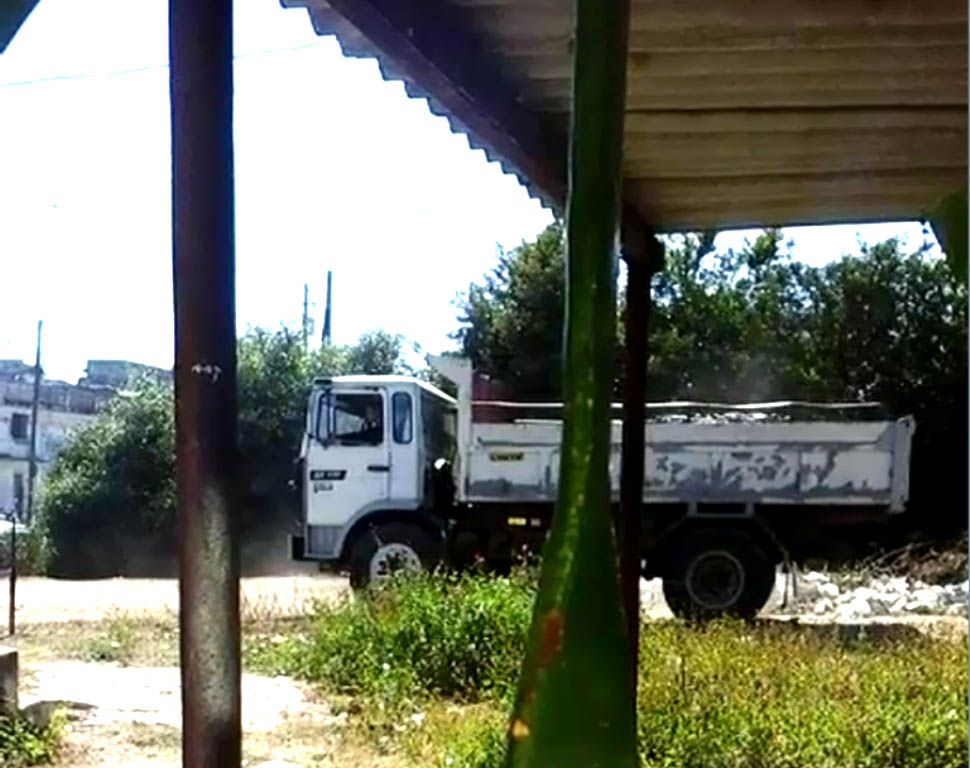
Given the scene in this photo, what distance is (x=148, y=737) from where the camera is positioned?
679cm

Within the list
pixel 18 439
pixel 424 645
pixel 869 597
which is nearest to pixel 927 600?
pixel 869 597

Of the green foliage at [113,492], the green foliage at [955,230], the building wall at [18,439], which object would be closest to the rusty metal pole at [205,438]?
the green foliage at [955,230]

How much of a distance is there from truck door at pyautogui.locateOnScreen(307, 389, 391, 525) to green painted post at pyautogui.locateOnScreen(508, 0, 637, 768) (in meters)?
11.5

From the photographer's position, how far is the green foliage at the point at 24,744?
598cm

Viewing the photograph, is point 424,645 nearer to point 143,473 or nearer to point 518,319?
point 518,319

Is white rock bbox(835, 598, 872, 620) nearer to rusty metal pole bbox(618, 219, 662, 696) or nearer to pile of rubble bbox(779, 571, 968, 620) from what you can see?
pile of rubble bbox(779, 571, 968, 620)

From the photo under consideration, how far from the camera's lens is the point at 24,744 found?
607 cm

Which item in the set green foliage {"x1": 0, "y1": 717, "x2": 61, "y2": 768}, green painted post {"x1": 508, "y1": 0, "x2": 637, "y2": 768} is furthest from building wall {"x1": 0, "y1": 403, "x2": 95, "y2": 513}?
green painted post {"x1": 508, "y1": 0, "x2": 637, "y2": 768}

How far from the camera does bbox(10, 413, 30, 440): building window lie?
1247 inches

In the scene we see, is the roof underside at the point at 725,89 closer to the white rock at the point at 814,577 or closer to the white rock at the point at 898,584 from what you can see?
the white rock at the point at 898,584

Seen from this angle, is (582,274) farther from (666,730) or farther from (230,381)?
(666,730)

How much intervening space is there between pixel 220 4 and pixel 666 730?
4.62 meters

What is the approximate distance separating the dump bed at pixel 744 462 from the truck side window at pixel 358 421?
719 millimetres

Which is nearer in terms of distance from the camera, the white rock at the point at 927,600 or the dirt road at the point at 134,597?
the white rock at the point at 927,600
